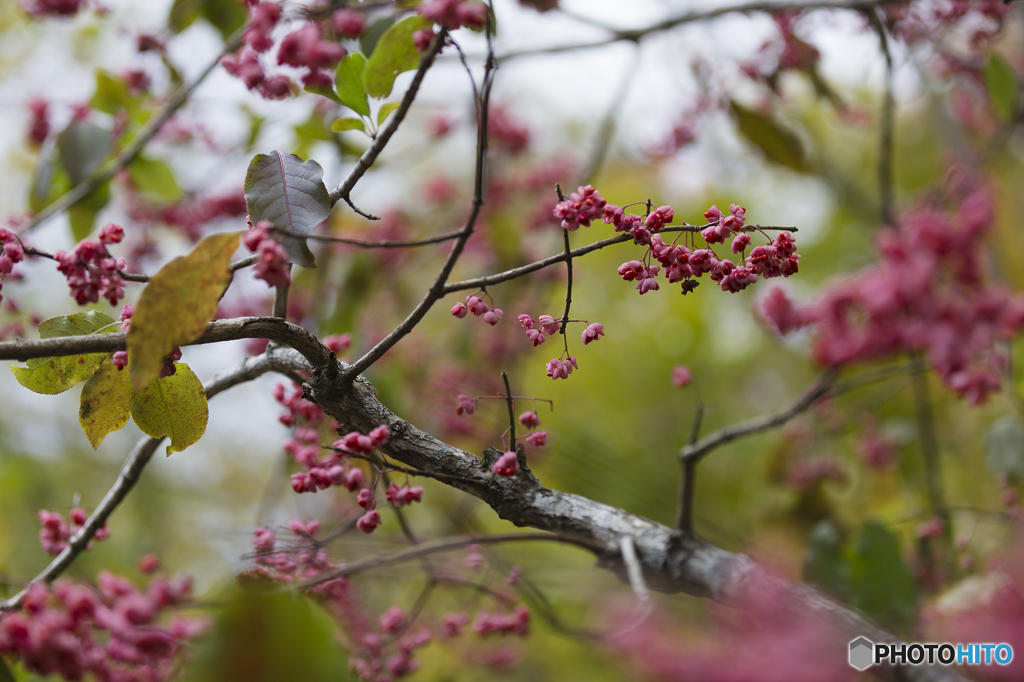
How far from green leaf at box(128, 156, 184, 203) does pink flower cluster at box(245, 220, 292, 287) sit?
2.45ft

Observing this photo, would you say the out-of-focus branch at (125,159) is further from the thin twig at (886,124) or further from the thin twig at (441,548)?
the thin twig at (886,124)

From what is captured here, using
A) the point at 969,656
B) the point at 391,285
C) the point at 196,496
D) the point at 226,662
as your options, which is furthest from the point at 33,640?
the point at 196,496

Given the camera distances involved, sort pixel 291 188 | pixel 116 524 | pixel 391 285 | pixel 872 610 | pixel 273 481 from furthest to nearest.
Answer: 1. pixel 116 524
2. pixel 391 285
3. pixel 273 481
4. pixel 872 610
5. pixel 291 188

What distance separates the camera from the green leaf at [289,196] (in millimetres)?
357

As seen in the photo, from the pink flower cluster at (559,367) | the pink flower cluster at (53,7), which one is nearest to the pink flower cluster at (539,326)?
the pink flower cluster at (559,367)

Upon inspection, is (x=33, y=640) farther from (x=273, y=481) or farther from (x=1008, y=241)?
(x=1008, y=241)

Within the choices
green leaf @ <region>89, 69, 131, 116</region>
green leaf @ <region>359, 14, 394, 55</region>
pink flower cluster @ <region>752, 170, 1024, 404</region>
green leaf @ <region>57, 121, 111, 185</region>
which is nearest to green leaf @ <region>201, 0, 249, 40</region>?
green leaf @ <region>89, 69, 131, 116</region>

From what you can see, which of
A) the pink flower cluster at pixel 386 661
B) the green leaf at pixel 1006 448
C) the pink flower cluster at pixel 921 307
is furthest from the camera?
the green leaf at pixel 1006 448

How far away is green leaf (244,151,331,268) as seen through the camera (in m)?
0.36

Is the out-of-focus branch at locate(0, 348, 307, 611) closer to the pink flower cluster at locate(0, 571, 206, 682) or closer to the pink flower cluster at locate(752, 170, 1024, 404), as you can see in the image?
the pink flower cluster at locate(0, 571, 206, 682)

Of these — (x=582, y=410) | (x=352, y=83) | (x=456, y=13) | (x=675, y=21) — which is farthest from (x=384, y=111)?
(x=582, y=410)

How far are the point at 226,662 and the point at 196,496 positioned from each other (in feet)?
11.9

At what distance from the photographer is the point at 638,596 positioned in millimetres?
332

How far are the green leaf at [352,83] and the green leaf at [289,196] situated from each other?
0.19 feet
